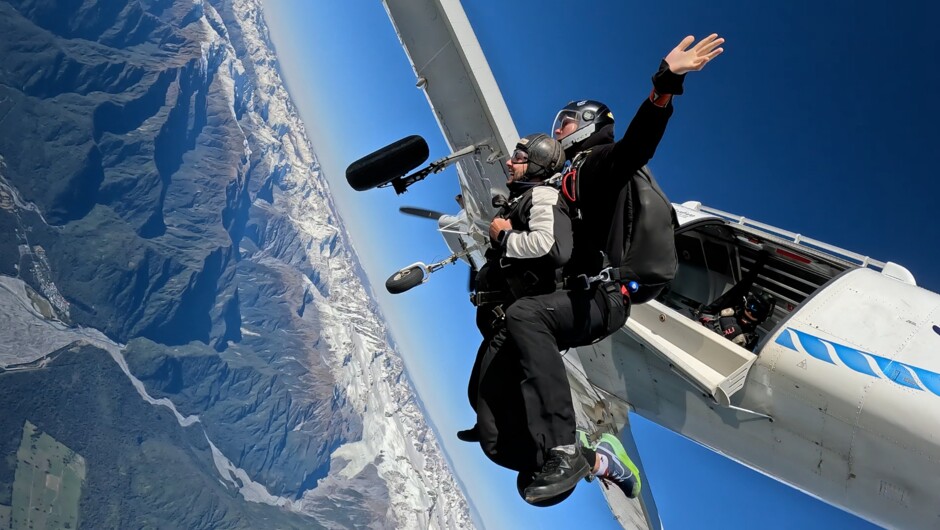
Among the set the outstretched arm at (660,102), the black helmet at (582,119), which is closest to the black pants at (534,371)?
the outstretched arm at (660,102)

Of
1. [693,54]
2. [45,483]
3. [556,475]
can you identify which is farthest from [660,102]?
[45,483]

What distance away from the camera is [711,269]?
11.3m

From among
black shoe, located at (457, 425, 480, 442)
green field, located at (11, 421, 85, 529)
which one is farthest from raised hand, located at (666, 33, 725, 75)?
green field, located at (11, 421, 85, 529)

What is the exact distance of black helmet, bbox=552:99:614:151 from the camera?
17.5 feet

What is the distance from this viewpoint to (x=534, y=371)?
436cm

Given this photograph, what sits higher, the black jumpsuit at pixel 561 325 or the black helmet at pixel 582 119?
the black helmet at pixel 582 119

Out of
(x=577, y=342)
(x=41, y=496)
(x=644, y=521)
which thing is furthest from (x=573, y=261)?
(x=41, y=496)

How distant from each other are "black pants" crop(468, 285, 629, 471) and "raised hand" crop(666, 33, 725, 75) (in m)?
1.82

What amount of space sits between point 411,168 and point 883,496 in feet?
20.0

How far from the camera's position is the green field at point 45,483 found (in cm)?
13750

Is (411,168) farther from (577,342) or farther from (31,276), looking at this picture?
(31,276)

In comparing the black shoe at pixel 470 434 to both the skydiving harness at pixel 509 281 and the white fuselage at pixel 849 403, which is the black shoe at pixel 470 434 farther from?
the white fuselage at pixel 849 403

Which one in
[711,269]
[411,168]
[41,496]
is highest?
[411,168]

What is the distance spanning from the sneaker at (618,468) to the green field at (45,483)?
174 metres
